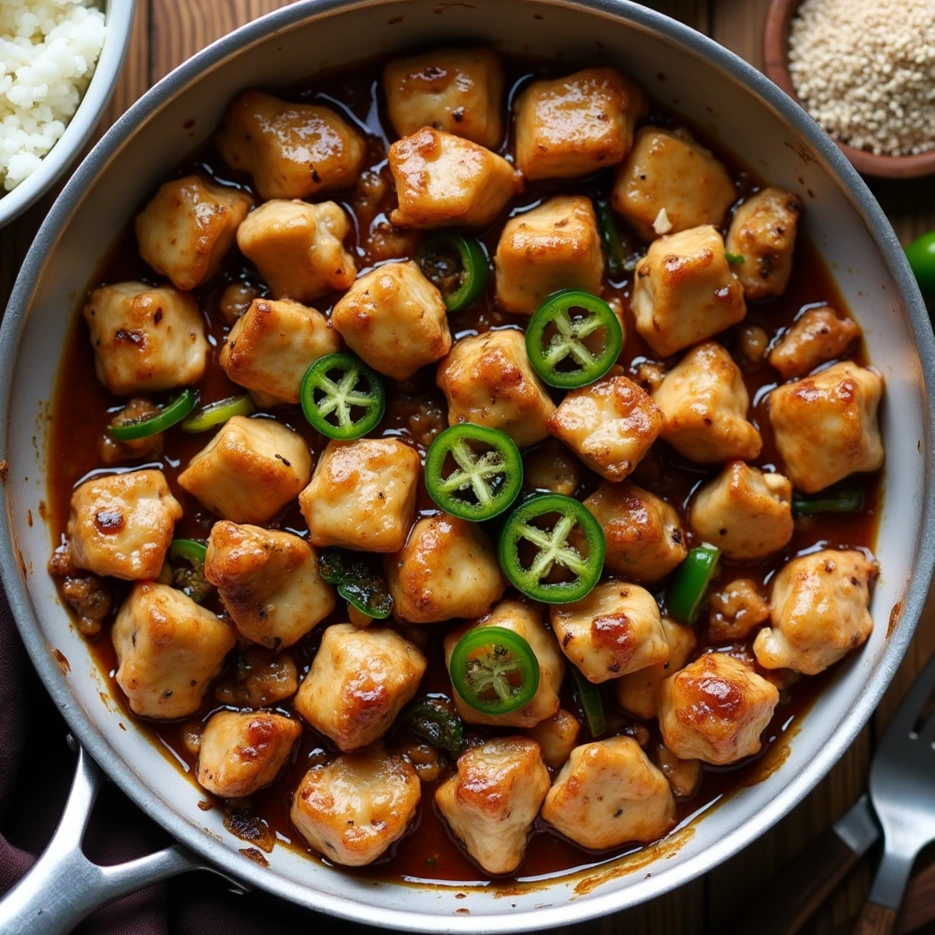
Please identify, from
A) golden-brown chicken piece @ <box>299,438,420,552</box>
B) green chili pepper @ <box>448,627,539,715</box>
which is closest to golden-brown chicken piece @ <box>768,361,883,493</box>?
green chili pepper @ <box>448,627,539,715</box>

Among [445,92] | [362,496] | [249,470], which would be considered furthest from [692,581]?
[445,92]

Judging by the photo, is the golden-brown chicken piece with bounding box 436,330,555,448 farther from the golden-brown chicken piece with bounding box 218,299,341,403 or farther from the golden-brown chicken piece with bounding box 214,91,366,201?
the golden-brown chicken piece with bounding box 214,91,366,201

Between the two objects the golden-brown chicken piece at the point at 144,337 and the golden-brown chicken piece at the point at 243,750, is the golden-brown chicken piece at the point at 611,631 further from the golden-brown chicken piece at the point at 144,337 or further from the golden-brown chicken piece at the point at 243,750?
the golden-brown chicken piece at the point at 144,337

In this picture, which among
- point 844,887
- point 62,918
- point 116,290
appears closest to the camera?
point 62,918

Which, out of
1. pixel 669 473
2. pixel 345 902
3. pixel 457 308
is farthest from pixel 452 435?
pixel 345 902

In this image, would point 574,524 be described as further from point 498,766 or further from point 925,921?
point 925,921

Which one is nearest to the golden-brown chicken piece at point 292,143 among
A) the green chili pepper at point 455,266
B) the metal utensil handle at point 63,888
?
the green chili pepper at point 455,266
